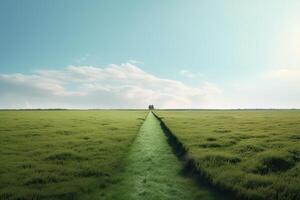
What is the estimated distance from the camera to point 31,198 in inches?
340

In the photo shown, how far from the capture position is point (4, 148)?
56.6 ft

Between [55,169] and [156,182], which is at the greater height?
[55,169]

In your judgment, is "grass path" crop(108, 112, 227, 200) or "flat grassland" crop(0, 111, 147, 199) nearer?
"grass path" crop(108, 112, 227, 200)

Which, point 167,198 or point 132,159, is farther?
point 132,159

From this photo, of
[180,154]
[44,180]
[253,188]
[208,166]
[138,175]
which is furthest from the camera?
[180,154]

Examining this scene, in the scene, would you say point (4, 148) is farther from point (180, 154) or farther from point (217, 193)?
point (217, 193)

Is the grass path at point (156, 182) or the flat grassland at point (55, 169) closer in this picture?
the grass path at point (156, 182)

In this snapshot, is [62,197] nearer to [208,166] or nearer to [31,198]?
[31,198]

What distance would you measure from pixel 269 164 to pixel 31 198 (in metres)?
10.7

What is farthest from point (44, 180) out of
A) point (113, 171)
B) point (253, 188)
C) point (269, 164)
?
point (269, 164)

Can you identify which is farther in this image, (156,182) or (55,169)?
(55,169)

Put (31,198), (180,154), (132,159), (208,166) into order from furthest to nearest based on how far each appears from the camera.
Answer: (180,154)
(132,159)
(208,166)
(31,198)

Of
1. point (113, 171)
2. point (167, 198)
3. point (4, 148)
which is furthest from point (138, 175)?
point (4, 148)

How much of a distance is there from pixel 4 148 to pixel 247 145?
16.5m
